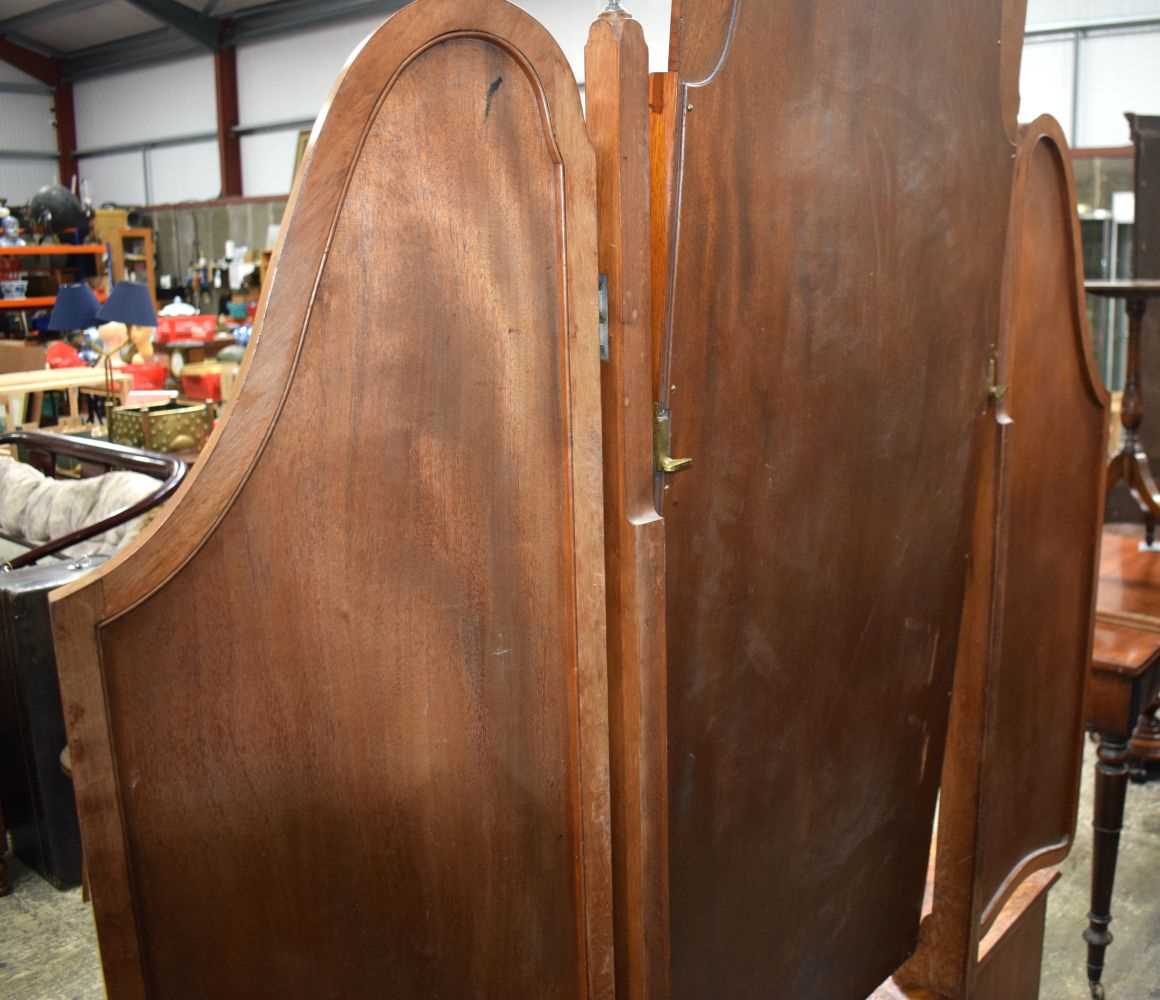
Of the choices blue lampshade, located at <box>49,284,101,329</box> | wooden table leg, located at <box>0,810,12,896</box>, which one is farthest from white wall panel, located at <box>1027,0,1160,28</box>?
wooden table leg, located at <box>0,810,12,896</box>

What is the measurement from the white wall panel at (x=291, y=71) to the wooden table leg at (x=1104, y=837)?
30.5ft

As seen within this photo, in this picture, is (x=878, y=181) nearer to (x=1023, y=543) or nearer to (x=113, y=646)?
(x=1023, y=543)

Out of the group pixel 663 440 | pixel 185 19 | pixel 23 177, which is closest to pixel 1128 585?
pixel 663 440

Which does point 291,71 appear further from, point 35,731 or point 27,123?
point 35,731

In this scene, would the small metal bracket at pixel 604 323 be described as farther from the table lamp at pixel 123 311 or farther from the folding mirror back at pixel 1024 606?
the table lamp at pixel 123 311

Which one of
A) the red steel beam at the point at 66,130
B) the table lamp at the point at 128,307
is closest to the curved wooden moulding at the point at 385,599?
the table lamp at the point at 128,307

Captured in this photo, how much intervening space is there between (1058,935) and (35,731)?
2361mm

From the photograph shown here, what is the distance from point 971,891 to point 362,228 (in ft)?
4.12

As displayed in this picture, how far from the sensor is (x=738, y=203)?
904 millimetres

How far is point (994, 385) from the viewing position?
1.35m

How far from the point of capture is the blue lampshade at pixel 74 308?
516 cm

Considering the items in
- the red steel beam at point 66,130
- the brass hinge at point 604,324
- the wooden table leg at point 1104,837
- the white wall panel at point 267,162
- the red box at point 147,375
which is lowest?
the wooden table leg at point 1104,837

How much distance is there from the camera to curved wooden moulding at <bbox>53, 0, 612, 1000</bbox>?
2.24ft

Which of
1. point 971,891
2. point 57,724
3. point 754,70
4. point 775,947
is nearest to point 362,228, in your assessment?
point 754,70
